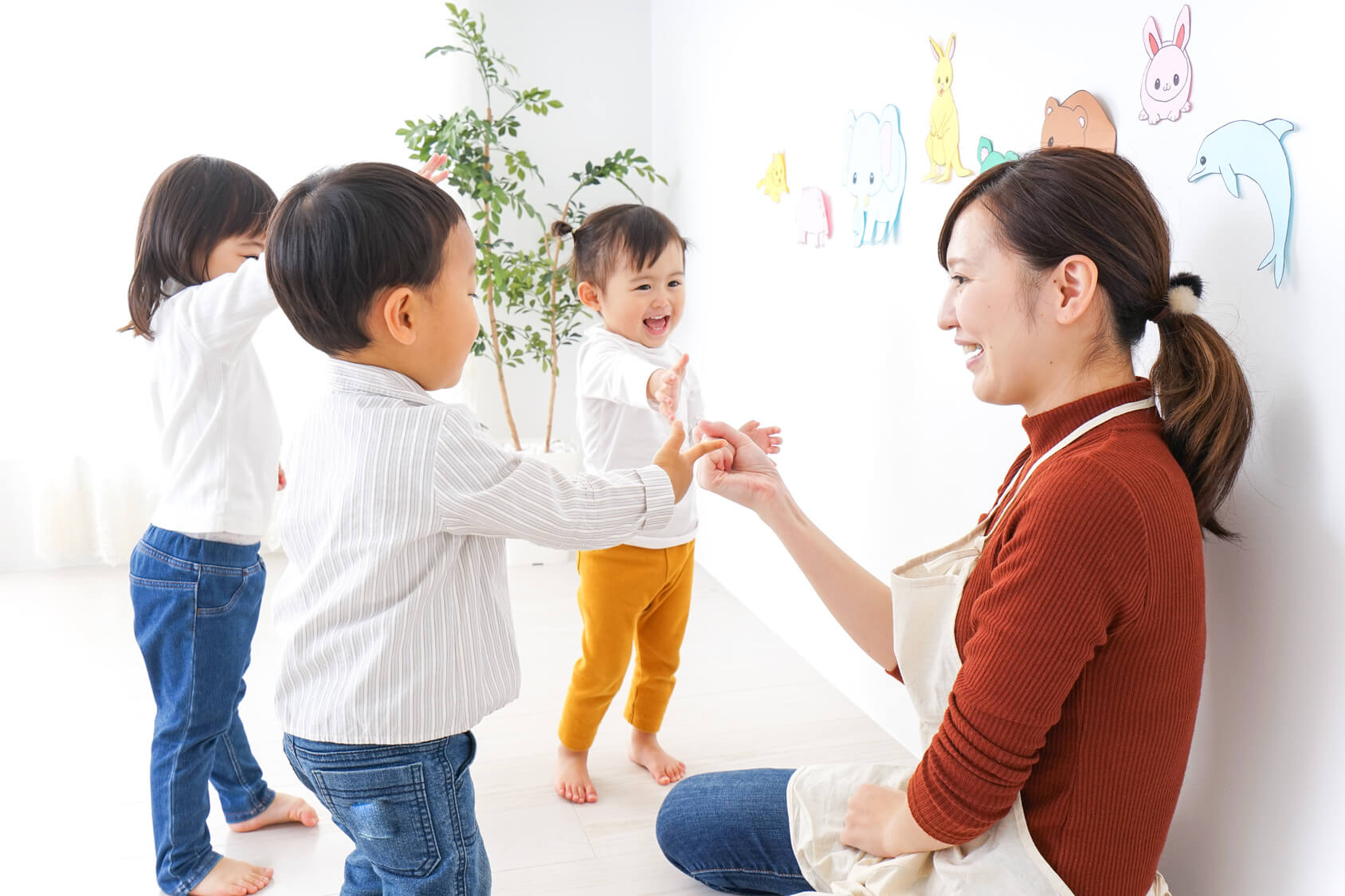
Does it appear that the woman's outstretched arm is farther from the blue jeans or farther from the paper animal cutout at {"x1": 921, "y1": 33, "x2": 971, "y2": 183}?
the blue jeans

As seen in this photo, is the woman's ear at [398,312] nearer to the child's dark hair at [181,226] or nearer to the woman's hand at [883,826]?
the child's dark hair at [181,226]

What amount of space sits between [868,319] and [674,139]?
5.37 ft

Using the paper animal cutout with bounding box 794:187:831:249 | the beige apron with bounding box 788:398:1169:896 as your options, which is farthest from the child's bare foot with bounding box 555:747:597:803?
the paper animal cutout with bounding box 794:187:831:249

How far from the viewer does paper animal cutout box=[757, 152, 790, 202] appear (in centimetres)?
256

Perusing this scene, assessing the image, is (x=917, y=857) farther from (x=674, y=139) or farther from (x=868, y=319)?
(x=674, y=139)

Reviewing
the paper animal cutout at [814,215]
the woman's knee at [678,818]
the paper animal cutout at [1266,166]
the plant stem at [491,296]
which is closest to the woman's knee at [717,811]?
the woman's knee at [678,818]

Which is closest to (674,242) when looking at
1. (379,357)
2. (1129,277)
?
(379,357)

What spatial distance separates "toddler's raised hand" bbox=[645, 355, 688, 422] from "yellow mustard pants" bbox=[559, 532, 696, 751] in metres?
0.32

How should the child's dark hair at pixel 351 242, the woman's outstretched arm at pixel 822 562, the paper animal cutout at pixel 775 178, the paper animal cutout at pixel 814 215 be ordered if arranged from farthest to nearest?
the paper animal cutout at pixel 775 178, the paper animal cutout at pixel 814 215, the woman's outstretched arm at pixel 822 562, the child's dark hair at pixel 351 242

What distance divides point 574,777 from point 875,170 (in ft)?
4.43

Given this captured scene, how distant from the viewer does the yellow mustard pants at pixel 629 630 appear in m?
1.93

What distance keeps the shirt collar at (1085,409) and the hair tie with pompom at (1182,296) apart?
0.27 feet

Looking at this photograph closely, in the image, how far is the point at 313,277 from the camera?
1.15 meters

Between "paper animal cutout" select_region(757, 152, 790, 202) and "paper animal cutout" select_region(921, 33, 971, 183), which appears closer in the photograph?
"paper animal cutout" select_region(921, 33, 971, 183)
